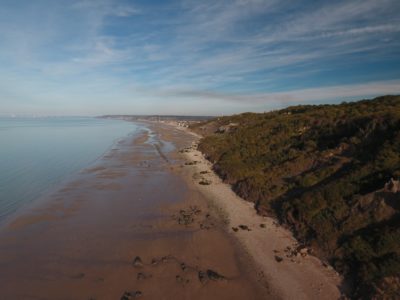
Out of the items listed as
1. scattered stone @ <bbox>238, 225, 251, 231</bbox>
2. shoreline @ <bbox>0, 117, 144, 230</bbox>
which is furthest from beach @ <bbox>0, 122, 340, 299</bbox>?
shoreline @ <bbox>0, 117, 144, 230</bbox>

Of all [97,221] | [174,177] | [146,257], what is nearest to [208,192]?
[174,177]

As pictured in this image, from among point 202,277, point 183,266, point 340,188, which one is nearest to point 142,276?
point 183,266

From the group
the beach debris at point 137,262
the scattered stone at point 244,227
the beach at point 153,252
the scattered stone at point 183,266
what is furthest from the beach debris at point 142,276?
the scattered stone at point 244,227

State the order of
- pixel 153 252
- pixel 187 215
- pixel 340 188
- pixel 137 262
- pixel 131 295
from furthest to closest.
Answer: pixel 187 215 < pixel 340 188 < pixel 153 252 < pixel 137 262 < pixel 131 295

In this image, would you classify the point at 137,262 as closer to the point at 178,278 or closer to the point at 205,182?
the point at 178,278

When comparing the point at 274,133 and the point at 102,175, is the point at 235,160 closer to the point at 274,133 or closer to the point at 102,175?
the point at 274,133

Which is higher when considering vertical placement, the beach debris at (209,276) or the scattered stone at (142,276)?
the scattered stone at (142,276)

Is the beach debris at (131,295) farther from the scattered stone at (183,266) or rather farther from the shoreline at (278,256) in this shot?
the shoreline at (278,256)

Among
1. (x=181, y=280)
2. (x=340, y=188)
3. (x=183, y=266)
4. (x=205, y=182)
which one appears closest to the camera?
(x=181, y=280)
